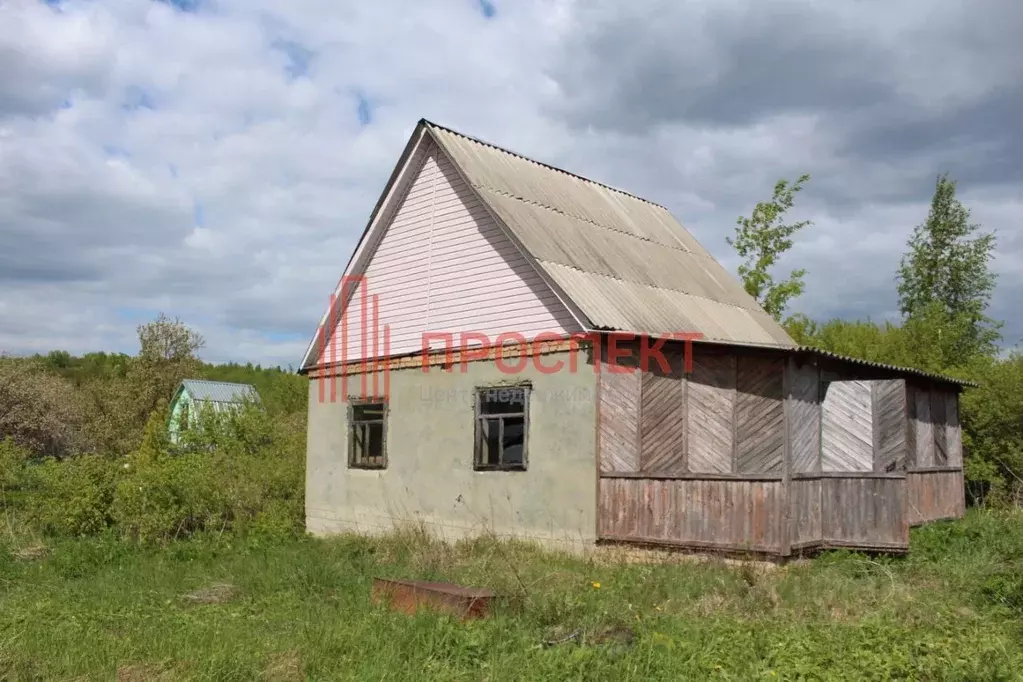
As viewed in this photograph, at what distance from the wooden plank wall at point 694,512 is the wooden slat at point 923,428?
6.12 metres

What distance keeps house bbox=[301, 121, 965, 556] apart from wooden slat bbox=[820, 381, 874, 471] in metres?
0.02

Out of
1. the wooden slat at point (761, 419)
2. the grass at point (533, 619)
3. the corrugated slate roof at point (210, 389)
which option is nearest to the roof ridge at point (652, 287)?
the wooden slat at point (761, 419)

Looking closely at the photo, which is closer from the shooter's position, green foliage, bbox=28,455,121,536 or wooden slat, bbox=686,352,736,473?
wooden slat, bbox=686,352,736,473

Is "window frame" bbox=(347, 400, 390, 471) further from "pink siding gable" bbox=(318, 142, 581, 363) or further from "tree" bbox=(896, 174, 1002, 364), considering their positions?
"tree" bbox=(896, 174, 1002, 364)

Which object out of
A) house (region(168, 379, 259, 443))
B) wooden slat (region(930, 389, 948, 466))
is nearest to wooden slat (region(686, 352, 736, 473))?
wooden slat (region(930, 389, 948, 466))

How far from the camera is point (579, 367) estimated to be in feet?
38.8

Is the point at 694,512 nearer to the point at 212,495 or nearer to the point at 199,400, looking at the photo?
the point at 212,495

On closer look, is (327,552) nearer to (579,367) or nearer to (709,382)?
(579,367)

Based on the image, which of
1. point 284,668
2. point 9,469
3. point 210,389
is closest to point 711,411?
point 284,668

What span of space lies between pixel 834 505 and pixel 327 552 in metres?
7.06

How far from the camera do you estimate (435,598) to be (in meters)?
7.64

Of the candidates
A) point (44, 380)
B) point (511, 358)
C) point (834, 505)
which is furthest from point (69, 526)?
point (44, 380)

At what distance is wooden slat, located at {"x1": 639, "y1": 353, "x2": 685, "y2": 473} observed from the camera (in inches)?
449

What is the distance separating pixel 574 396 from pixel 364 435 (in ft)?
17.4
